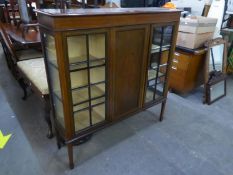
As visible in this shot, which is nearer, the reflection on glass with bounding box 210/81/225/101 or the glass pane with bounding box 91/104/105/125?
the glass pane with bounding box 91/104/105/125

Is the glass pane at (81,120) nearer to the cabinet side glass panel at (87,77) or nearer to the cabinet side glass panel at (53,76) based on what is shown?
the cabinet side glass panel at (87,77)

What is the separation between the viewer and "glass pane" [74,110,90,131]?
1.32 meters

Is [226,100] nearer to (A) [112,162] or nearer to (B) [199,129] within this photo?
(B) [199,129]

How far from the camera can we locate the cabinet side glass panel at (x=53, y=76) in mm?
1110

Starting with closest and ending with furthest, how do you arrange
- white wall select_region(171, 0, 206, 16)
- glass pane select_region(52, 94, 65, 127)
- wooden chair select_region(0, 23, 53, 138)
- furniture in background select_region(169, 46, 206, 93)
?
glass pane select_region(52, 94, 65, 127) < wooden chair select_region(0, 23, 53, 138) < furniture in background select_region(169, 46, 206, 93) < white wall select_region(171, 0, 206, 16)

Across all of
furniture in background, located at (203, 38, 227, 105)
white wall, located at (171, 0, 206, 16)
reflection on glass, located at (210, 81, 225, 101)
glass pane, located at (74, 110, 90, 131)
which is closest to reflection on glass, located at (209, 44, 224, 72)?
furniture in background, located at (203, 38, 227, 105)

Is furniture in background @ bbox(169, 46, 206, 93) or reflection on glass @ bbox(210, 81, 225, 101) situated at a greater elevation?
furniture in background @ bbox(169, 46, 206, 93)

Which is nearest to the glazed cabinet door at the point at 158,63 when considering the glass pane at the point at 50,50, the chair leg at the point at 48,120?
the glass pane at the point at 50,50

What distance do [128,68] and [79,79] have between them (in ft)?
1.24

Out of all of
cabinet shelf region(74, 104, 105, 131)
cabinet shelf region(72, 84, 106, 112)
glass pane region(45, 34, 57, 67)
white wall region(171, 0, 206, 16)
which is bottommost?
cabinet shelf region(74, 104, 105, 131)

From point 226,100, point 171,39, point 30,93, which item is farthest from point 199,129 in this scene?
point 30,93

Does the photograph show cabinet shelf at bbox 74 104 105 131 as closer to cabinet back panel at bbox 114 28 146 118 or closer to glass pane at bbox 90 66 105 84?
cabinet back panel at bbox 114 28 146 118

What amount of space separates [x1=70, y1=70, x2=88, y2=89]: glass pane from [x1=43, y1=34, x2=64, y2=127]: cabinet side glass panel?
0.29ft

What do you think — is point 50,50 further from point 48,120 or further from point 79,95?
point 48,120
